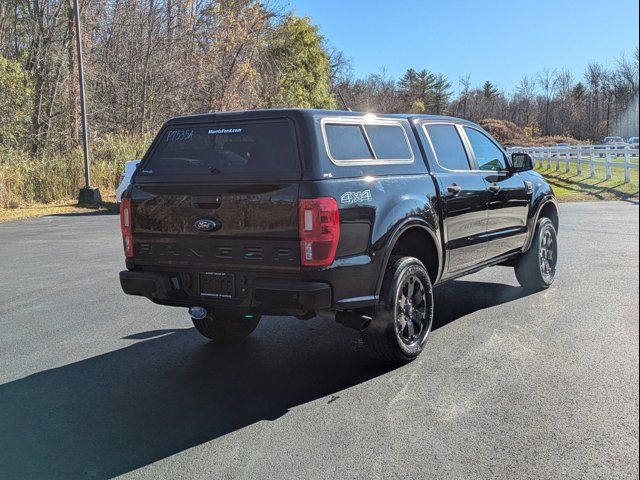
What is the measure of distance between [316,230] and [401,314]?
3.98ft

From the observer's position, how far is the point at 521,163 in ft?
22.6

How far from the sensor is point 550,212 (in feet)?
25.5

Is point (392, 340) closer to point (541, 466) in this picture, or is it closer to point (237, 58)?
point (541, 466)

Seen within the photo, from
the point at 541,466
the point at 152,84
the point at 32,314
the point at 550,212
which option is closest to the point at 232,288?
the point at 541,466

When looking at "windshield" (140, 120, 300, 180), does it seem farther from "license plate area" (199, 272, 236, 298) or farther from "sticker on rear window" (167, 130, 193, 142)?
"license plate area" (199, 272, 236, 298)

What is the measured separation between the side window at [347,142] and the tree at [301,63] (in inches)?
1545

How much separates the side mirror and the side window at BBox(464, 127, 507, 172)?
4.6 inches

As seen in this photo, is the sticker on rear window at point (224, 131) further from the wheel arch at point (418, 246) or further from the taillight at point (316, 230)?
the wheel arch at point (418, 246)

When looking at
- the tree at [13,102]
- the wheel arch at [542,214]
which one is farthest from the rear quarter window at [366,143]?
the tree at [13,102]

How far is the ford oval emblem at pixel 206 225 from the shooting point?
14.8 ft

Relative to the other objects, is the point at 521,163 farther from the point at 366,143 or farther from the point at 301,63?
the point at 301,63

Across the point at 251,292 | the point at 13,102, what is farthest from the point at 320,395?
the point at 13,102

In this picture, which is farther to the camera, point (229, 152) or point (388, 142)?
point (388, 142)

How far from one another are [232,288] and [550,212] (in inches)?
193
